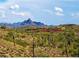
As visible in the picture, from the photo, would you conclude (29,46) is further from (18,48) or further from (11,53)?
(11,53)

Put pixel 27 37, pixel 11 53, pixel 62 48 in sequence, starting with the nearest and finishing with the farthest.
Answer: pixel 11 53 → pixel 62 48 → pixel 27 37

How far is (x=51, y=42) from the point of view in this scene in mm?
16750

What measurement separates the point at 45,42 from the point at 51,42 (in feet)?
1.19

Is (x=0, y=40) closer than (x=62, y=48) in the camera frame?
No

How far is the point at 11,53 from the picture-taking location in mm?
13812

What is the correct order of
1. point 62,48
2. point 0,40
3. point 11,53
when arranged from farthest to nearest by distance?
point 0,40 → point 62,48 → point 11,53

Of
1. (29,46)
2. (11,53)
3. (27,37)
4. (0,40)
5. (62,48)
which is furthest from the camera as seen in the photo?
(27,37)

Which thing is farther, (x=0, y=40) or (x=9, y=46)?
(x=0, y=40)

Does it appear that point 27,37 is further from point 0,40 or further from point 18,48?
point 18,48

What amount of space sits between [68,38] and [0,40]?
4.36 metres

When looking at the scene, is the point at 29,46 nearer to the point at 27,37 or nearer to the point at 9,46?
the point at 9,46

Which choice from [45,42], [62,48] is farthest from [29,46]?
[62,48]

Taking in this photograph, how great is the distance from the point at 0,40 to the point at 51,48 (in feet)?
11.7

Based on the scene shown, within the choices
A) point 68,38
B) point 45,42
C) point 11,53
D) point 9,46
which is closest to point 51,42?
Result: point 45,42
